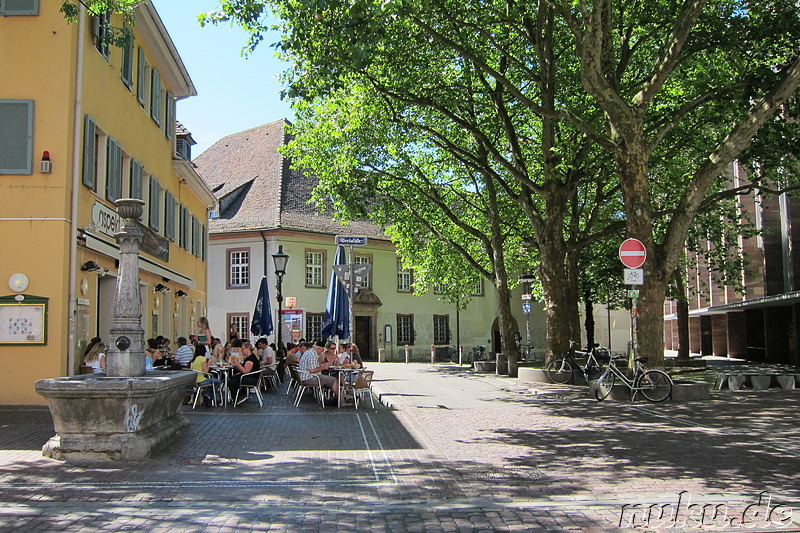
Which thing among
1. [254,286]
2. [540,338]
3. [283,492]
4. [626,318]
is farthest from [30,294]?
[626,318]

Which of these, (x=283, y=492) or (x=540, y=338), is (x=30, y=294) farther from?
(x=540, y=338)

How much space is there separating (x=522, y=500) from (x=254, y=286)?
36.8 metres

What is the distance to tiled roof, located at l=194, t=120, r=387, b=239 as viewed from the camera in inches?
1711

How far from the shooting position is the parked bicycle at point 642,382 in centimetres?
1553

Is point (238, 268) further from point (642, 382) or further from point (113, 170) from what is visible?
point (642, 382)

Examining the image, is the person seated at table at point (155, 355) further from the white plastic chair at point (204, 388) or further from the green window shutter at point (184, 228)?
the green window shutter at point (184, 228)

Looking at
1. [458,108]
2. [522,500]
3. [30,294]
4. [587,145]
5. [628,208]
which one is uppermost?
[458,108]

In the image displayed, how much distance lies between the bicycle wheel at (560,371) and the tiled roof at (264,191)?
2334cm

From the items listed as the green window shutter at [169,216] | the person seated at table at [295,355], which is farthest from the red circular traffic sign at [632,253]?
the green window shutter at [169,216]

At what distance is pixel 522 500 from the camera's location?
7.33 m

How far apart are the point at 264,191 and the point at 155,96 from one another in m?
22.8

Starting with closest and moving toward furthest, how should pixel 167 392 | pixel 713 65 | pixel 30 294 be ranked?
pixel 167 392, pixel 30 294, pixel 713 65

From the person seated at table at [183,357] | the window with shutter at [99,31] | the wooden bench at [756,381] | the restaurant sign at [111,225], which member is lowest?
the wooden bench at [756,381]

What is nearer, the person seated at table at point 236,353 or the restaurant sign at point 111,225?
the person seated at table at point 236,353
